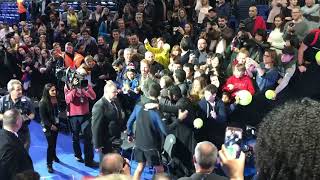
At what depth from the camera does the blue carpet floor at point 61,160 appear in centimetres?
802

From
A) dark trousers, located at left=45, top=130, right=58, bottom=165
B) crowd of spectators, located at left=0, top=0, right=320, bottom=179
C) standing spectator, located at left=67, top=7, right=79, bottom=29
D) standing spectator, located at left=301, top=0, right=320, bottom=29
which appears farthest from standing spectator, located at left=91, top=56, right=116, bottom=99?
standing spectator, located at left=67, top=7, right=79, bottom=29

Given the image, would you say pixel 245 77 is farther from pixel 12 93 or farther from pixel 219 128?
pixel 12 93

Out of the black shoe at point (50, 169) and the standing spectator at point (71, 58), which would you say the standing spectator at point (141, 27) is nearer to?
the standing spectator at point (71, 58)

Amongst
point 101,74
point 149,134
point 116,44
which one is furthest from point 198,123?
point 116,44

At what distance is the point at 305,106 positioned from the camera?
1.58 metres

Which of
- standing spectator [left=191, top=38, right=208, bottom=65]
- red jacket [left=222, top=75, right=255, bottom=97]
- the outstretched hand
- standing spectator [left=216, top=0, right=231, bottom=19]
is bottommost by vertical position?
red jacket [left=222, top=75, right=255, bottom=97]

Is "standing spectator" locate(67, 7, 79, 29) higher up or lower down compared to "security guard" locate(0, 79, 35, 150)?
higher up

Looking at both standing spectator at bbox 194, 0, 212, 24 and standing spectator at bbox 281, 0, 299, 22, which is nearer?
standing spectator at bbox 281, 0, 299, 22

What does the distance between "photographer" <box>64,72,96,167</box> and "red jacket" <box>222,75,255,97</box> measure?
2255 mm

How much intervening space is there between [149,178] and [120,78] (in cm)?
208

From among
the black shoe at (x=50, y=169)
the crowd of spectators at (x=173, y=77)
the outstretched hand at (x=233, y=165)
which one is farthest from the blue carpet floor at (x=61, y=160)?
the outstretched hand at (x=233, y=165)

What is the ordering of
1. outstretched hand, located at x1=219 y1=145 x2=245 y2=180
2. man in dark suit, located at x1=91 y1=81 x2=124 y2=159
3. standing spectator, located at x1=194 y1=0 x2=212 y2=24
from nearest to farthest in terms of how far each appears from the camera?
1. outstretched hand, located at x1=219 y1=145 x2=245 y2=180
2. man in dark suit, located at x1=91 y1=81 x2=124 y2=159
3. standing spectator, located at x1=194 y1=0 x2=212 y2=24

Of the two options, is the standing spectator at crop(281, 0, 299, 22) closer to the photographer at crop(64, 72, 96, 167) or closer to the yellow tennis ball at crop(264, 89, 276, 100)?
the yellow tennis ball at crop(264, 89, 276, 100)

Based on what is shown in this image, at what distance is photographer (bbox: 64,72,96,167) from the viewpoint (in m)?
8.10
